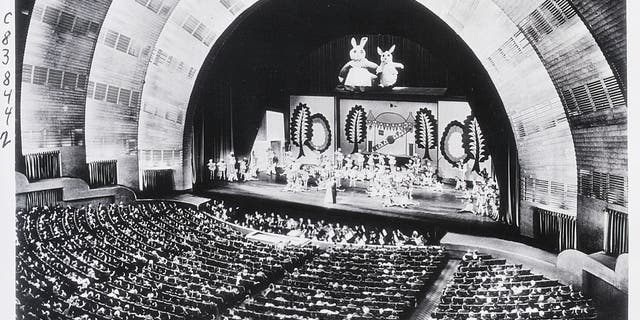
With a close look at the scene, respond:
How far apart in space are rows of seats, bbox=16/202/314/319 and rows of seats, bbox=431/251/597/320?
447 cm

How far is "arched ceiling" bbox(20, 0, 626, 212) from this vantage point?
45.1 feet

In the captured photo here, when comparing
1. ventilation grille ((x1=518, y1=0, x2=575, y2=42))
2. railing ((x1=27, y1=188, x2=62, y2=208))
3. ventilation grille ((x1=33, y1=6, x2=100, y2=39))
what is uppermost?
ventilation grille ((x1=33, y1=6, x2=100, y2=39))

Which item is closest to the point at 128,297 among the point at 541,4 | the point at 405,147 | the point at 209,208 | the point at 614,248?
the point at 209,208

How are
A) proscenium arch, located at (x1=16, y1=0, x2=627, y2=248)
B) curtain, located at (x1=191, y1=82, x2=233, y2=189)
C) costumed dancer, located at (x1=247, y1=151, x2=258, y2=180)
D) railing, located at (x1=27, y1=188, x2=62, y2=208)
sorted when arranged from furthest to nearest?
costumed dancer, located at (x1=247, y1=151, x2=258, y2=180) → curtain, located at (x1=191, y1=82, x2=233, y2=189) → railing, located at (x1=27, y1=188, x2=62, y2=208) → proscenium arch, located at (x1=16, y1=0, x2=627, y2=248)

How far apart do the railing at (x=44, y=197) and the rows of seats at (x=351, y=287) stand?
33.2ft

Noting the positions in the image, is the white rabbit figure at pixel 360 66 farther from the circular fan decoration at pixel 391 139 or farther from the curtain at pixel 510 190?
the curtain at pixel 510 190

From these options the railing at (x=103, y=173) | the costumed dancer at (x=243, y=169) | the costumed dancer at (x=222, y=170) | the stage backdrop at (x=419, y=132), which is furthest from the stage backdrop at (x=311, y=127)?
the railing at (x=103, y=173)

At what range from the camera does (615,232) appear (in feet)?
42.7

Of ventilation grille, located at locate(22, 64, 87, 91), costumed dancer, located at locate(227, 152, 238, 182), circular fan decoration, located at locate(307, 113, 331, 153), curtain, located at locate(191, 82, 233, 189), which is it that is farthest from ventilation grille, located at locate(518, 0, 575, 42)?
ventilation grille, located at locate(22, 64, 87, 91)

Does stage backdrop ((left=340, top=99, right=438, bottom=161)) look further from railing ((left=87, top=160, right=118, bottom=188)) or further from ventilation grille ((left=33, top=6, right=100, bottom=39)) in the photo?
ventilation grille ((left=33, top=6, right=100, bottom=39))

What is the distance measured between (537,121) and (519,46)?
6.89 feet

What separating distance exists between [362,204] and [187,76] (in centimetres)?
889

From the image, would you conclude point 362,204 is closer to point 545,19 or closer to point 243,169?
point 243,169

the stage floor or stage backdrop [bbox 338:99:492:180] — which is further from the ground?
stage backdrop [bbox 338:99:492:180]
